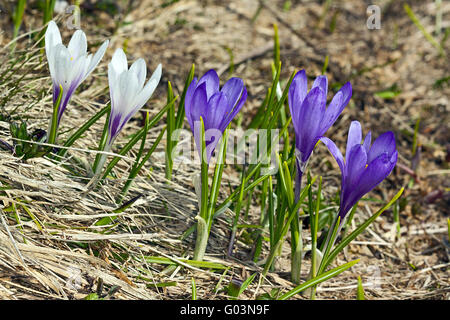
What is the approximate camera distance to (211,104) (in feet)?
4.68

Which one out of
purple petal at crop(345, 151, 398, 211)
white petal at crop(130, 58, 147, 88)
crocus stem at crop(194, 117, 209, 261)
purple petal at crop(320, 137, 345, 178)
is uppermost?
white petal at crop(130, 58, 147, 88)

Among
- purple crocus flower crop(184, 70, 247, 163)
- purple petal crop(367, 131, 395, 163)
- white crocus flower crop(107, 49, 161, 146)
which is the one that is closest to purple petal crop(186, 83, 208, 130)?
purple crocus flower crop(184, 70, 247, 163)

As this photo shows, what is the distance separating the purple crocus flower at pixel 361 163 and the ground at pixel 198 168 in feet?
1.43

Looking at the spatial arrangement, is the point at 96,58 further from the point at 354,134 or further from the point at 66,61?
the point at 354,134

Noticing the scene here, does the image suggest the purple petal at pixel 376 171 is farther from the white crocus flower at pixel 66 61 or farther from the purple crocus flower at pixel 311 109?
the white crocus flower at pixel 66 61

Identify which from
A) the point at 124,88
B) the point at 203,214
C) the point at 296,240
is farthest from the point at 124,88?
the point at 296,240

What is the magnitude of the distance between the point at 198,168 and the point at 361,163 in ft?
2.94

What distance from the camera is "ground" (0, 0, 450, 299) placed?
1565mm

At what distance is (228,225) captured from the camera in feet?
6.28

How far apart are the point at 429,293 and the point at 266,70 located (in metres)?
1.57

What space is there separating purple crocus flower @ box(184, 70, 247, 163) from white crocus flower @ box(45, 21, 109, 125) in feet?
1.08

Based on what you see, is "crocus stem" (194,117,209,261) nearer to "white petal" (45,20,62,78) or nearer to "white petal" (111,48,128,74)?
"white petal" (111,48,128,74)
